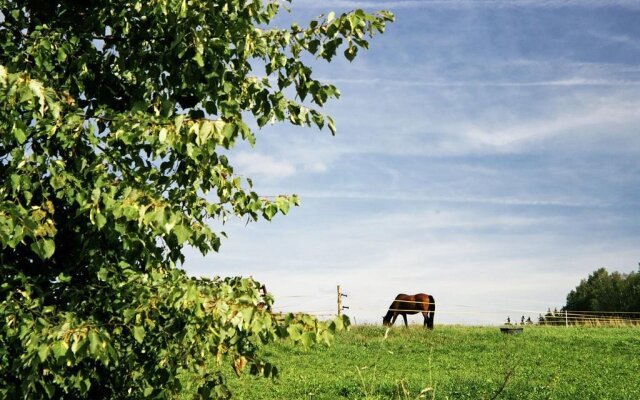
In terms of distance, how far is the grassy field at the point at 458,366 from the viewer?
15367 mm

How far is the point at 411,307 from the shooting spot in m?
35.8

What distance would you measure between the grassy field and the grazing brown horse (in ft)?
5.57

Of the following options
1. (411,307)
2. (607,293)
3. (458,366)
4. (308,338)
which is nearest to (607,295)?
(607,293)

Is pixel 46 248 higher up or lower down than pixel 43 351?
higher up

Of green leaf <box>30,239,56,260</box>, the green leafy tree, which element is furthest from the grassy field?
green leaf <box>30,239,56,260</box>

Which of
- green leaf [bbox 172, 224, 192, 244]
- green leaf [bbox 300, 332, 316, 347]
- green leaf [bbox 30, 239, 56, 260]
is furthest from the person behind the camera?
green leaf [bbox 30, 239, 56, 260]

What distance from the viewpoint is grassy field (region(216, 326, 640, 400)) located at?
1537 centimetres

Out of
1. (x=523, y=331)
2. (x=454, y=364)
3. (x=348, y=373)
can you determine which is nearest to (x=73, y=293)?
(x=348, y=373)

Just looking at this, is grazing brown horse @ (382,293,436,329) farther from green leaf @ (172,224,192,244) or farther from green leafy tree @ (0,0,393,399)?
green leaf @ (172,224,192,244)

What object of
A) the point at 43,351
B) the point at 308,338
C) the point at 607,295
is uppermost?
the point at 607,295

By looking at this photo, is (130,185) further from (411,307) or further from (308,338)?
(411,307)

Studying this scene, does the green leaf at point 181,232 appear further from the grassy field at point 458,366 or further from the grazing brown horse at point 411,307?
the grazing brown horse at point 411,307

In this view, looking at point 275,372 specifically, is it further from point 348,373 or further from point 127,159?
point 348,373

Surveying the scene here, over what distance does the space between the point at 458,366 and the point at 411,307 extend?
13.6 meters
